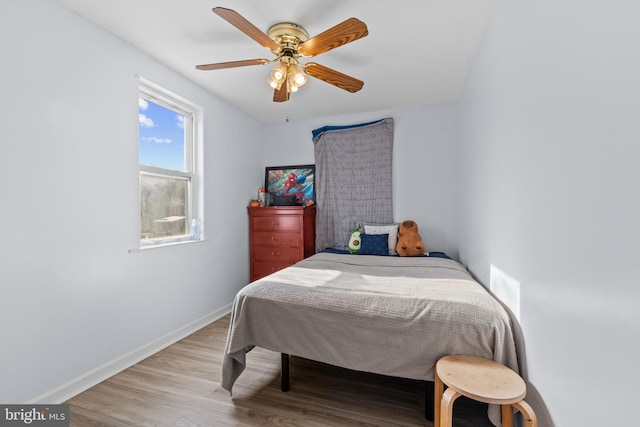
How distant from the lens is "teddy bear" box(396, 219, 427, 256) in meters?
3.13

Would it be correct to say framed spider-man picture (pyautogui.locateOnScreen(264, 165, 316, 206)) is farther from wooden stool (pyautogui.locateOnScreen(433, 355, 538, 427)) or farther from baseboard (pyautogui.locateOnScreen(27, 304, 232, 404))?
wooden stool (pyautogui.locateOnScreen(433, 355, 538, 427))

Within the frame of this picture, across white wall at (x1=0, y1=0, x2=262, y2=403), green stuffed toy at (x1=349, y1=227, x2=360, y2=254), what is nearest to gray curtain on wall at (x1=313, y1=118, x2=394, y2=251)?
green stuffed toy at (x1=349, y1=227, x2=360, y2=254)

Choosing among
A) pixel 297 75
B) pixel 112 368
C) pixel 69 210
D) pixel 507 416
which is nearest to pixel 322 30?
pixel 297 75

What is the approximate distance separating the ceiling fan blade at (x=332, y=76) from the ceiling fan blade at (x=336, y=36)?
14 centimetres

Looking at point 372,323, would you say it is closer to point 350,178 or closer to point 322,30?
point 322,30

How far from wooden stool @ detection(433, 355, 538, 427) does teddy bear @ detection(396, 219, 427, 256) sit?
5.99 feet

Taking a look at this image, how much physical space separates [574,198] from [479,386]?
82 cm

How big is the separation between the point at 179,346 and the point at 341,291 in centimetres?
169

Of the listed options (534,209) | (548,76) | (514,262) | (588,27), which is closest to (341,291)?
(514,262)

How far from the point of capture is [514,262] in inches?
56.9

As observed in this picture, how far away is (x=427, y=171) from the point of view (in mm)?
3482

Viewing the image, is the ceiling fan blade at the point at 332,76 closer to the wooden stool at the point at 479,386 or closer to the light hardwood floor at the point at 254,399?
the wooden stool at the point at 479,386

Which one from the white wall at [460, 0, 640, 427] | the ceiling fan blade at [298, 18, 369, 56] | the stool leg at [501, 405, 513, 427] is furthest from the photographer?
the ceiling fan blade at [298, 18, 369, 56]

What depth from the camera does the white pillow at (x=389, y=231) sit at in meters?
3.28
